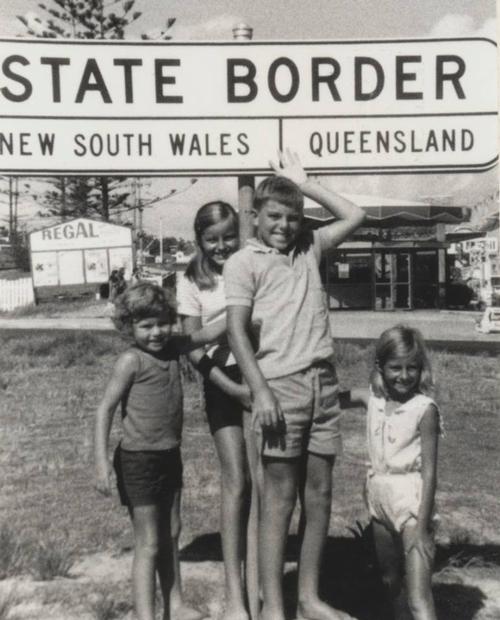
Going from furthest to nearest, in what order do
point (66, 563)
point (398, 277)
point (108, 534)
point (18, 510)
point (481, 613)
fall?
1. point (398, 277)
2. point (18, 510)
3. point (108, 534)
4. point (66, 563)
5. point (481, 613)

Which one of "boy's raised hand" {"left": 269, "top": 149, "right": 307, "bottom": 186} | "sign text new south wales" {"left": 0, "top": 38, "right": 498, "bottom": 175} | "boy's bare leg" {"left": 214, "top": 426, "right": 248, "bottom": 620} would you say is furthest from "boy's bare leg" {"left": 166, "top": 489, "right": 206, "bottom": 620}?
"sign text new south wales" {"left": 0, "top": 38, "right": 498, "bottom": 175}

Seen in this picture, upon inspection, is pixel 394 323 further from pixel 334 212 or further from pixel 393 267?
pixel 334 212

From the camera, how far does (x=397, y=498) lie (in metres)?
2.75

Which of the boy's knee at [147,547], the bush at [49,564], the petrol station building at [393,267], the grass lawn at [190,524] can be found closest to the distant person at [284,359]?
the boy's knee at [147,547]

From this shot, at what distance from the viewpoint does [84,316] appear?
19906mm

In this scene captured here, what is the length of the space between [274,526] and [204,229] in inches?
37.2

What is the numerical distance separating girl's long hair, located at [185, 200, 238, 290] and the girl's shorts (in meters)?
0.82

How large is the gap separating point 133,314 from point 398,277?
1905 centimetres

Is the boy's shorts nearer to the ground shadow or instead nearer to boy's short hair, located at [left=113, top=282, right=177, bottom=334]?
boy's short hair, located at [left=113, top=282, right=177, bottom=334]

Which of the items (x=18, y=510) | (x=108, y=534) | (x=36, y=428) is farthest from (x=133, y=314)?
(x=36, y=428)

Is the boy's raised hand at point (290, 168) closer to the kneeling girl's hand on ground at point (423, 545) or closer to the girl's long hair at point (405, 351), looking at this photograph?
the girl's long hair at point (405, 351)

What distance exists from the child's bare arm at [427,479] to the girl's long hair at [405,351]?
10 centimetres

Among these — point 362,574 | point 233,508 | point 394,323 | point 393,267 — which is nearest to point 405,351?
point 233,508

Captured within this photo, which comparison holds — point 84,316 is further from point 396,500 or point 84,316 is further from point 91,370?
point 396,500
